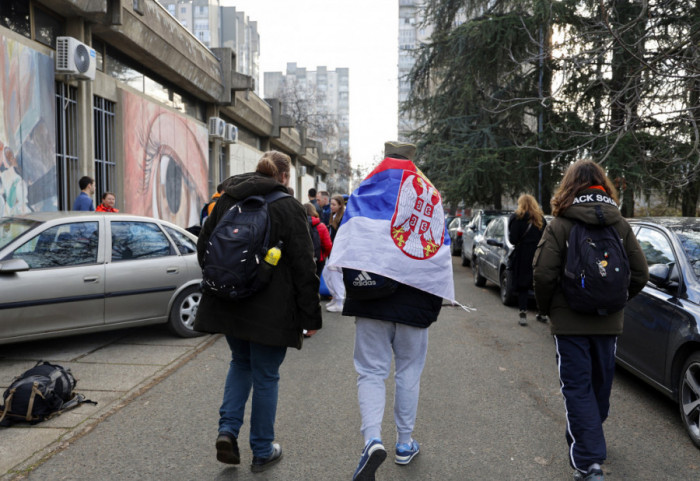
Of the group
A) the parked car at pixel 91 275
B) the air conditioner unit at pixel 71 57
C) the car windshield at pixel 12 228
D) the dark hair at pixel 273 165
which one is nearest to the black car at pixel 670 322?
the dark hair at pixel 273 165

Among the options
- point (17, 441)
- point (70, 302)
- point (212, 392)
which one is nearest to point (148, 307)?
point (70, 302)

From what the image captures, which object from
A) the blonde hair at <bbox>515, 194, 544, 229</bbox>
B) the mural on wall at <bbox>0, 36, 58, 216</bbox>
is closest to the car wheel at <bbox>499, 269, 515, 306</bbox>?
the blonde hair at <bbox>515, 194, 544, 229</bbox>

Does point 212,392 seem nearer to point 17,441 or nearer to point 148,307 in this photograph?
point 17,441

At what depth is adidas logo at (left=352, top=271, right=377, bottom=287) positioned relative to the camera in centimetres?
341

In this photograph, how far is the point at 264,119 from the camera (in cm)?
2867

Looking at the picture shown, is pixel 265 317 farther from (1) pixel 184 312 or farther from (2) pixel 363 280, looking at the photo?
(1) pixel 184 312

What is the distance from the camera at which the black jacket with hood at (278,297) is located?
133 inches

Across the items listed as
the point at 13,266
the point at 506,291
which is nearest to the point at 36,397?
the point at 13,266

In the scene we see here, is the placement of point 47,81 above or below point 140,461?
above

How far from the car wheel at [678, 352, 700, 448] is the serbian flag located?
1.96 m

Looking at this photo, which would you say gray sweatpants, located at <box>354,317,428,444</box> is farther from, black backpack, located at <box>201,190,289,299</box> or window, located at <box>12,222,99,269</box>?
window, located at <box>12,222,99,269</box>

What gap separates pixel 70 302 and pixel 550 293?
15.6 ft

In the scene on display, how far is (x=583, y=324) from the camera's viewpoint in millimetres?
3469

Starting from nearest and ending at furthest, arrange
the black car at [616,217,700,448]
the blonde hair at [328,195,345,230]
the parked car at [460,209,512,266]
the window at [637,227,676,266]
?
the black car at [616,217,700,448], the window at [637,227,676,266], the blonde hair at [328,195,345,230], the parked car at [460,209,512,266]
